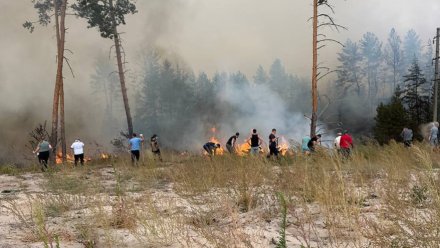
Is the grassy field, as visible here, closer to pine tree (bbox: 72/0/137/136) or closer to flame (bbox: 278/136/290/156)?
flame (bbox: 278/136/290/156)

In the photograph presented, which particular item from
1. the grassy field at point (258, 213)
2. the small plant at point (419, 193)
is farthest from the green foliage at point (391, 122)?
the small plant at point (419, 193)

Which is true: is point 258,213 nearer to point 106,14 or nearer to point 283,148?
point 283,148

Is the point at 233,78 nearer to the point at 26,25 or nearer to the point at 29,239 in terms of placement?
the point at 26,25

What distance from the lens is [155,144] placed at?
59.9 feet

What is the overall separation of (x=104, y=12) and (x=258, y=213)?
22.1 meters

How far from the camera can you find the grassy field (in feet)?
10.7

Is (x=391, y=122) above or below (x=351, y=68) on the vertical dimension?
below

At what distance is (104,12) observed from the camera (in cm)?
2420

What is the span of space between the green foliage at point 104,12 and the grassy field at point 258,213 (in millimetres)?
18261

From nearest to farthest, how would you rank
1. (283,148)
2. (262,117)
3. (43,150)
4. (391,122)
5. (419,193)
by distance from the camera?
(419,193), (43,150), (283,148), (391,122), (262,117)

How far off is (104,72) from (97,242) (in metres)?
70.2

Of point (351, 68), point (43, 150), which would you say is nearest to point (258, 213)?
point (43, 150)

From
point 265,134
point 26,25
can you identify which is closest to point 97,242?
point 26,25

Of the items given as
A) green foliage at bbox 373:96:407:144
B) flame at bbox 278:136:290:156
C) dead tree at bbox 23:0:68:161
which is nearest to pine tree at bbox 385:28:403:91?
green foliage at bbox 373:96:407:144
